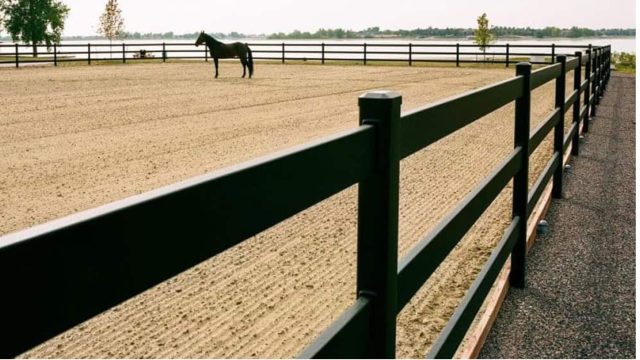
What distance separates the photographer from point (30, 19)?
8838cm

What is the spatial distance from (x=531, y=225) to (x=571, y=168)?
358 centimetres

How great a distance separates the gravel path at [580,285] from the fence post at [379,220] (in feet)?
5.68

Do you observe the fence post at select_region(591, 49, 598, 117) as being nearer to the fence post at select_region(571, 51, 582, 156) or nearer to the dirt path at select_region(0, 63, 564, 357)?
Result: the dirt path at select_region(0, 63, 564, 357)

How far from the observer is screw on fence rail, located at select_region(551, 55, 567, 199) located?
22.7 feet

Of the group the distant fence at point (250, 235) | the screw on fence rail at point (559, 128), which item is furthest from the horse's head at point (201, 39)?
the distant fence at point (250, 235)

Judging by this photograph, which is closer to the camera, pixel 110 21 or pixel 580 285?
pixel 580 285

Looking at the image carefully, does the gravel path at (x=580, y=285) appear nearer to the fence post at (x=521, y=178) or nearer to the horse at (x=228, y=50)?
the fence post at (x=521, y=178)

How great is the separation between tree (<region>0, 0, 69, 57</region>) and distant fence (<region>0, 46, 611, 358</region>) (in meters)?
91.3

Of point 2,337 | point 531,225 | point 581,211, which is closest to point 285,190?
point 2,337

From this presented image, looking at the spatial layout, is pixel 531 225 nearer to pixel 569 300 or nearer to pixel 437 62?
pixel 569 300

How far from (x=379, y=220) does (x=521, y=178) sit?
2856 millimetres

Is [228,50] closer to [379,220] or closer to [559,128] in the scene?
[559,128]

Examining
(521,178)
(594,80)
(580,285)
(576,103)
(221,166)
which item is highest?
(594,80)

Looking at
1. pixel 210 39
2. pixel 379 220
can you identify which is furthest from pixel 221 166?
pixel 210 39
